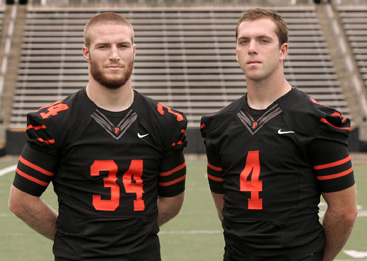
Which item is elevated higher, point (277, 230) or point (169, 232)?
point (277, 230)

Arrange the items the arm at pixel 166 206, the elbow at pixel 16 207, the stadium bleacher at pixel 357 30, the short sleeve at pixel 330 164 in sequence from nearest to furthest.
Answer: the short sleeve at pixel 330 164
the elbow at pixel 16 207
the arm at pixel 166 206
the stadium bleacher at pixel 357 30

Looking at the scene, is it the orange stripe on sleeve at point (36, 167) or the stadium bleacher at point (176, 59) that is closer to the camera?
Answer: the orange stripe on sleeve at point (36, 167)

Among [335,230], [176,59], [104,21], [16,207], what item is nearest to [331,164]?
[335,230]

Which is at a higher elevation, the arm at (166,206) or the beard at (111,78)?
the beard at (111,78)

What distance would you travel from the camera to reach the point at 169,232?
5.97 metres

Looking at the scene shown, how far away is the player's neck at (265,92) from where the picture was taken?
2.46 meters

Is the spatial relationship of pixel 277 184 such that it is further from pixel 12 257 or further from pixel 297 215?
pixel 12 257

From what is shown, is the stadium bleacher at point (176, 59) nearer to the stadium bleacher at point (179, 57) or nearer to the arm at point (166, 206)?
the stadium bleacher at point (179, 57)

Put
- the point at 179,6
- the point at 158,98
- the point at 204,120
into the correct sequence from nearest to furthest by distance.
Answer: the point at 204,120 → the point at 158,98 → the point at 179,6

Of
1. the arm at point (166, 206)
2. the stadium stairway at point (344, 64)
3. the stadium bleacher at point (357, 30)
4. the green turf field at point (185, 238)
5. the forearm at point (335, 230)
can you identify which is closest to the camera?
the forearm at point (335, 230)

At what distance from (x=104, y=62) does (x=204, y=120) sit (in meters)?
0.57

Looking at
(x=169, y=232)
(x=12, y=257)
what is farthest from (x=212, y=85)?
→ (x=12, y=257)

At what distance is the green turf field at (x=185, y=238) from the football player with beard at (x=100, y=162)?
105 inches

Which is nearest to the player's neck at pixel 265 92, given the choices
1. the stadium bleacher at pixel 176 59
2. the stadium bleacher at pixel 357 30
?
the stadium bleacher at pixel 176 59
